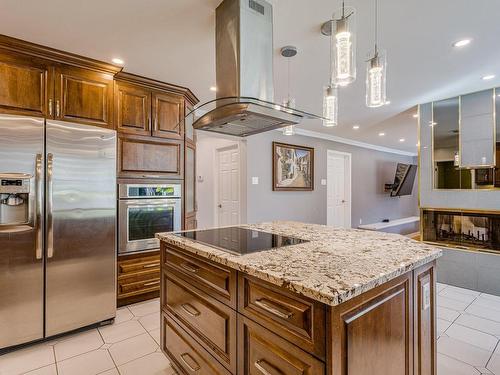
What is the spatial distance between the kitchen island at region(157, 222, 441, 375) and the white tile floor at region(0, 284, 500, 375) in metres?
0.47

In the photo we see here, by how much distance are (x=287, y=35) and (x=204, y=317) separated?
2.01 metres

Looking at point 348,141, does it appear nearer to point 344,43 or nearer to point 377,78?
point 377,78

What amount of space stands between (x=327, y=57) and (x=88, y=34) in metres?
1.94

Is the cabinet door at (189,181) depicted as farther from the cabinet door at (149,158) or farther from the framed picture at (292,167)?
the framed picture at (292,167)

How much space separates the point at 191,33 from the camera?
2.05m

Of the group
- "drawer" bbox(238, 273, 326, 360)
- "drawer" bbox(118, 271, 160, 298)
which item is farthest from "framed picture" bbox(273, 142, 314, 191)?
"drawer" bbox(238, 273, 326, 360)

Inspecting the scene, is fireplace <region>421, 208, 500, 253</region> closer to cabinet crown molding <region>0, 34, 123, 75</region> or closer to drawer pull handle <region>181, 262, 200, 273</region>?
drawer pull handle <region>181, 262, 200, 273</region>

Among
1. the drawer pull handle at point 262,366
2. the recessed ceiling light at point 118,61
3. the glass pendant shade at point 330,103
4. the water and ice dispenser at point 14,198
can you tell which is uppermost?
the recessed ceiling light at point 118,61

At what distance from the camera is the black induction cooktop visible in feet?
4.73

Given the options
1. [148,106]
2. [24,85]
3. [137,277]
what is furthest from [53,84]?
[137,277]

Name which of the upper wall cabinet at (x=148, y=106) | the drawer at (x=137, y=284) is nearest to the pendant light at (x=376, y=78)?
the upper wall cabinet at (x=148, y=106)

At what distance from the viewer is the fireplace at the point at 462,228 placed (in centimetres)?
319

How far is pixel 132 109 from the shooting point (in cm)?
282

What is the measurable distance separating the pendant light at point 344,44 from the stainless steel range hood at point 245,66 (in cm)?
36
